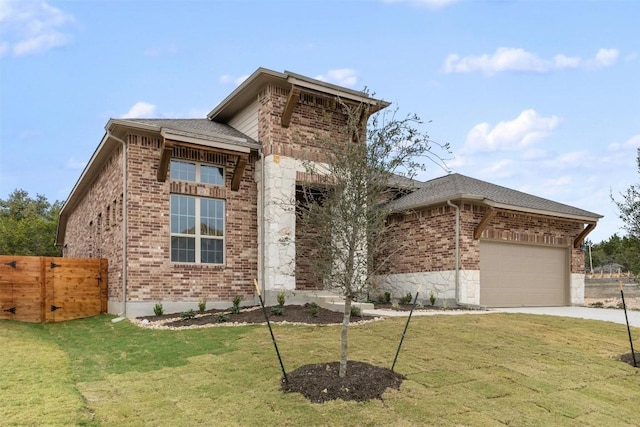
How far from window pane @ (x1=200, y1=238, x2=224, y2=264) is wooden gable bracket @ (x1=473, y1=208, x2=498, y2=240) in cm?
793

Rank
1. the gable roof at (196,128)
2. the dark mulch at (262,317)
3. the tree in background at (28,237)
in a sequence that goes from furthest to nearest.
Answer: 1. the tree in background at (28,237)
2. the gable roof at (196,128)
3. the dark mulch at (262,317)

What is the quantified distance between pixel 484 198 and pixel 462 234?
130 cm

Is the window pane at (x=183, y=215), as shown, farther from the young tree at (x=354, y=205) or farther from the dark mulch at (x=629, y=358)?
the dark mulch at (x=629, y=358)

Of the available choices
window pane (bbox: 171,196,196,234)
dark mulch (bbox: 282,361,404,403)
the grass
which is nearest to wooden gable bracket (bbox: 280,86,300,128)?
window pane (bbox: 171,196,196,234)

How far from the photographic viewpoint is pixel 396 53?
12.3 m

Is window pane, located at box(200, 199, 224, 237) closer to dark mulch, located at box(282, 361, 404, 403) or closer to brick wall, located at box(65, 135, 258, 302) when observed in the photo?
brick wall, located at box(65, 135, 258, 302)

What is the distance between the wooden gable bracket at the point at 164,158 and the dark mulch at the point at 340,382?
7.52 meters

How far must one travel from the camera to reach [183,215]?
12.7m

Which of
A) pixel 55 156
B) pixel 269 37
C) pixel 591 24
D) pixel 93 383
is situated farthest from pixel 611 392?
pixel 55 156

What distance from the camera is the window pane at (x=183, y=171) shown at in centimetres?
1259

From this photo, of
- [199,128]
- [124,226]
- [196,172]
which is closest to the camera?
[124,226]

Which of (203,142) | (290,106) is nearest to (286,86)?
(290,106)

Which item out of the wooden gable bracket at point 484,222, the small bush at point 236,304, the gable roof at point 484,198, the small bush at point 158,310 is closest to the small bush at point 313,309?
the small bush at point 236,304

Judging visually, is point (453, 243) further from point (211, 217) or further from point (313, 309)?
point (211, 217)
